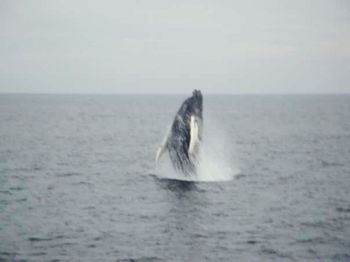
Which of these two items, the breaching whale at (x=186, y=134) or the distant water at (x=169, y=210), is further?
the breaching whale at (x=186, y=134)

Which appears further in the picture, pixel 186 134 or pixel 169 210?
pixel 186 134

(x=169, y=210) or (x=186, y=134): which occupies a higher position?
(x=186, y=134)

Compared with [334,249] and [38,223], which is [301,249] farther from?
[38,223]

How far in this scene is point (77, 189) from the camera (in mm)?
38562

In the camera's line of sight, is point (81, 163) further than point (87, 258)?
Yes

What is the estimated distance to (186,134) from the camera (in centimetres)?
3778

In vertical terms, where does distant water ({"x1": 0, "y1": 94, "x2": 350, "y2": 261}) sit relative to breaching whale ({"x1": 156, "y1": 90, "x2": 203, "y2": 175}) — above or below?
below

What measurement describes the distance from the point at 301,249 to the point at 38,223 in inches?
587

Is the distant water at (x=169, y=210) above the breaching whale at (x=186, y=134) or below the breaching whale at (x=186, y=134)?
below

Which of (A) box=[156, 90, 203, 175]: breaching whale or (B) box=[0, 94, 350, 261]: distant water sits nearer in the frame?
(B) box=[0, 94, 350, 261]: distant water

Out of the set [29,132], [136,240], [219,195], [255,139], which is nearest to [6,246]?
[136,240]

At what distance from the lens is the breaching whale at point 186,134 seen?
1480 inches

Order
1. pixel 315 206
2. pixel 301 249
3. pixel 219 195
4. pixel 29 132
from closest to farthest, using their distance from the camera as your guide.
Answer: pixel 301 249 → pixel 315 206 → pixel 219 195 → pixel 29 132

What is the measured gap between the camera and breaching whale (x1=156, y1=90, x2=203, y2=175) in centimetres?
3759
